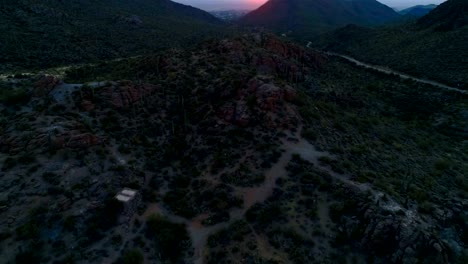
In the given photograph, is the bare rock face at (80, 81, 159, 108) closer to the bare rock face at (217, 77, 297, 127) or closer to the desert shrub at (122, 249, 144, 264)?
the bare rock face at (217, 77, 297, 127)

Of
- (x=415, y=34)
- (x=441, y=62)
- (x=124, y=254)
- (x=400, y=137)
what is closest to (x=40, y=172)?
(x=124, y=254)

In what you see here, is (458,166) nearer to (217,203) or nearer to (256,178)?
(256,178)

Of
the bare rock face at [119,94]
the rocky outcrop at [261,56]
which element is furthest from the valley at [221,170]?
the rocky outcrop at [261,56]

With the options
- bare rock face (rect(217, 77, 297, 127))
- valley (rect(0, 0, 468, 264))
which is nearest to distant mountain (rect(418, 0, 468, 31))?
valley (rect(0, 0, 468, 264))

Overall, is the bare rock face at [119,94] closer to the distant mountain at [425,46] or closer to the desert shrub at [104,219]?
the desert shrub at [104,219]

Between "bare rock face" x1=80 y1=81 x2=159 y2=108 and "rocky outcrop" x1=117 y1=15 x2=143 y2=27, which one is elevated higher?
"bare rock face" x1=80 y1=81 x2=159 y2=108

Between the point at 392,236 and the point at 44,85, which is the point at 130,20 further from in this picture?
the point at 392,236
